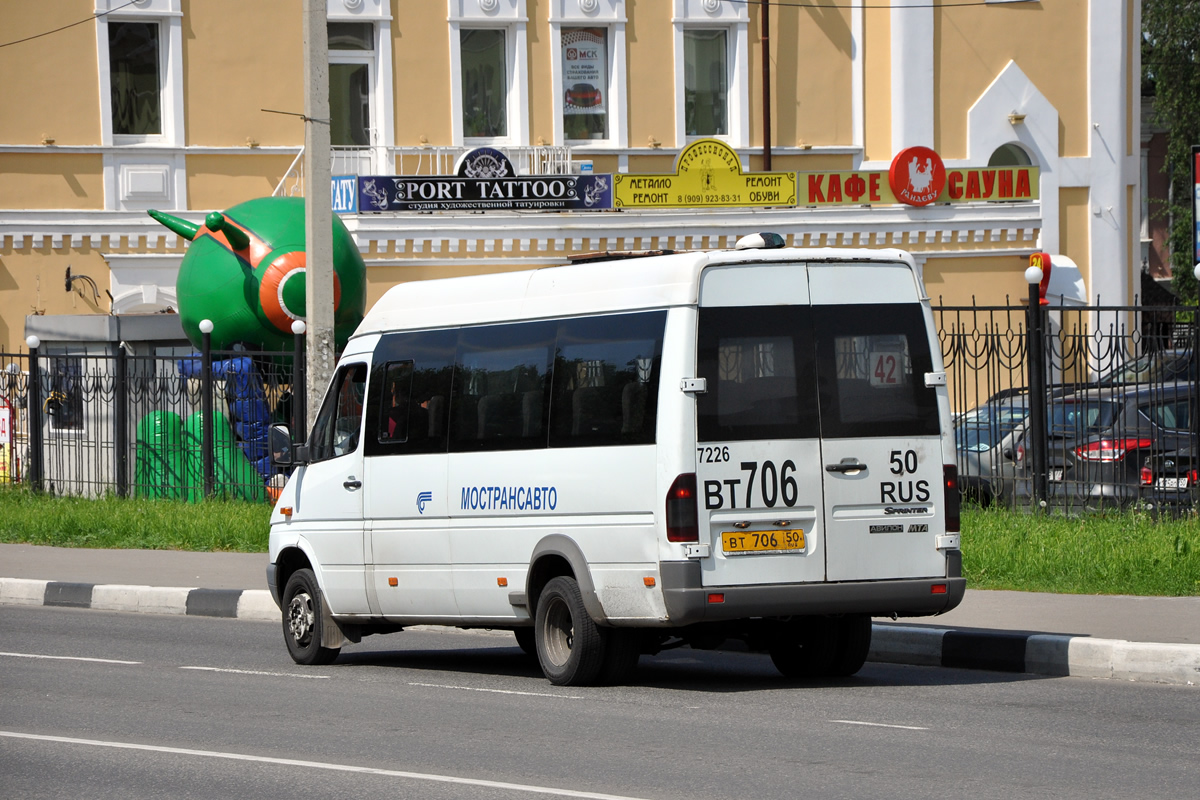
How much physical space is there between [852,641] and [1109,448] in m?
6.21

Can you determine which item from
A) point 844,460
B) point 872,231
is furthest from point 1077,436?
point 872,231

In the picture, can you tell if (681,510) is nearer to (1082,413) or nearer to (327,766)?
(327,766)

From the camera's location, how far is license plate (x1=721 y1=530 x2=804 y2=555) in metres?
9.48

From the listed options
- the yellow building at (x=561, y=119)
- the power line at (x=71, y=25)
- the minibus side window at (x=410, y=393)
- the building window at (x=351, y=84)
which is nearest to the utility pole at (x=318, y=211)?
the minibus side window at (x=410, y=393)

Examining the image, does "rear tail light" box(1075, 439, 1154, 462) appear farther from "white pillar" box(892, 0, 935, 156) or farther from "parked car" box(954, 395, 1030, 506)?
"white pillar" box(892, 0, 935, 156)

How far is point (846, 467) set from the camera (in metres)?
9.73

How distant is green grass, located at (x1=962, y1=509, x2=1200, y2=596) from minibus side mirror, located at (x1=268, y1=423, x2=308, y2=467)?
5.02 metres

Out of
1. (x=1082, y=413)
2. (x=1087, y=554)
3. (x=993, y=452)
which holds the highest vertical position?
(x=1082, y=413)

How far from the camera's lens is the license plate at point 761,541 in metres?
9.48

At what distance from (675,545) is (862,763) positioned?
215 centimetres

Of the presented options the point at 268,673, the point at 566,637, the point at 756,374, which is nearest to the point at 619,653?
the point at 566,637

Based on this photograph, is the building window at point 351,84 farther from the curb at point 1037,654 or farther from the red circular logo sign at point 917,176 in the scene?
the curb at point 1037,654

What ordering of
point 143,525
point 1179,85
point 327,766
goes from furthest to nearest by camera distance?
1. point 1179,85
2. point 143,525
3. point 327,766

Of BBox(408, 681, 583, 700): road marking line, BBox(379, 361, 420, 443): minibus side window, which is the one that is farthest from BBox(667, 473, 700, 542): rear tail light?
BBox(379, 361, 420, 443): minibus side window
